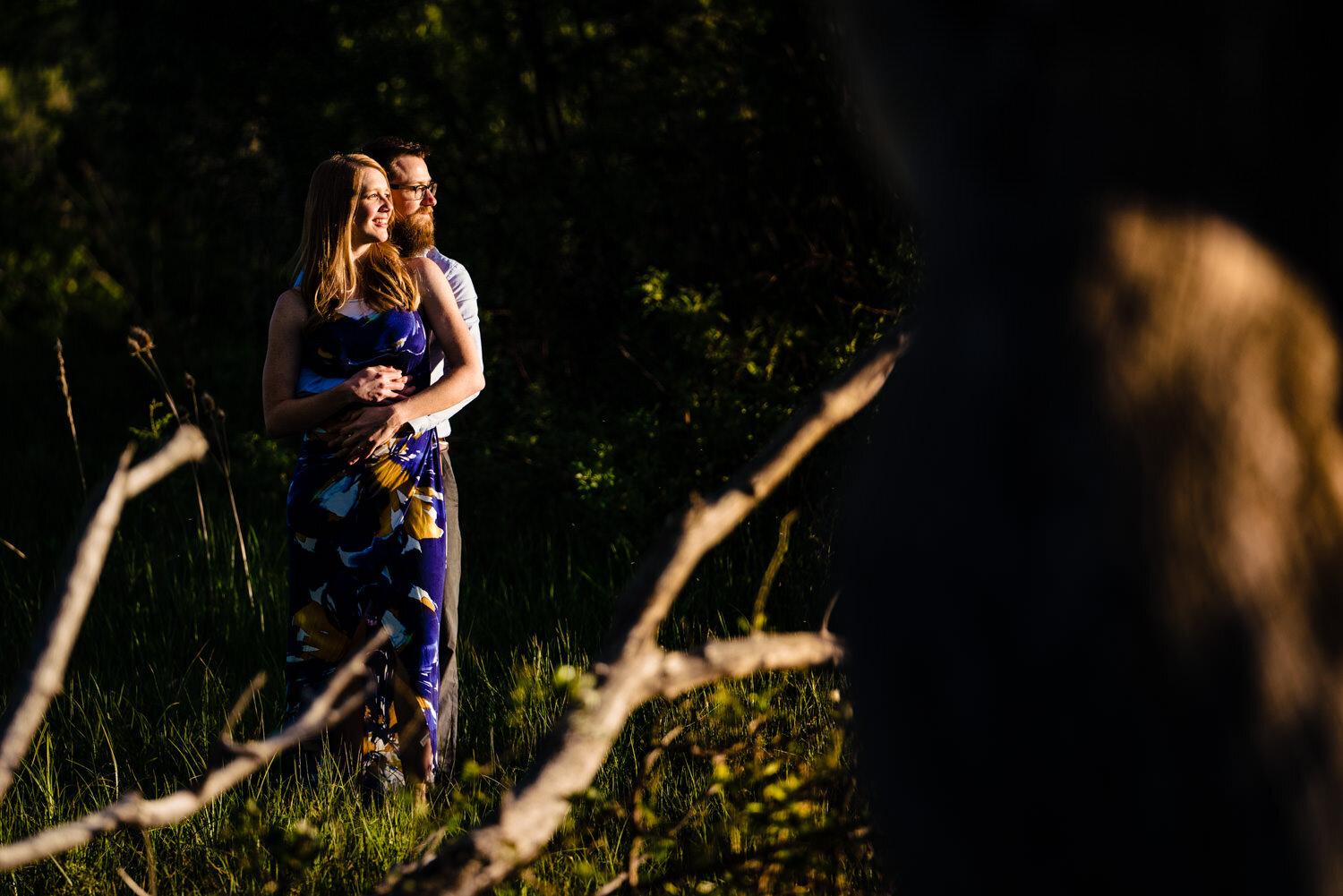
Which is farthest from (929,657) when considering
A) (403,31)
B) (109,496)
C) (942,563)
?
(403,31)

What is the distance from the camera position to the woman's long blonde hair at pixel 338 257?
300 cm

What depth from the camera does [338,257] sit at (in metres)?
3.04

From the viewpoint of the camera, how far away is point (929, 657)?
117cm

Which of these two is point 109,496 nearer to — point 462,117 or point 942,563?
point 942,563

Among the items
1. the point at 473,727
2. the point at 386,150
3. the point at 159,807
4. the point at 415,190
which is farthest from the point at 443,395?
the point at 159,807

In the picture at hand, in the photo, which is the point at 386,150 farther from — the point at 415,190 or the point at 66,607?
the point at 66,607

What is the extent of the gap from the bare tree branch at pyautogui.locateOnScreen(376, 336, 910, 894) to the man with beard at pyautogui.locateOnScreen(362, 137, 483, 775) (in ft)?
5.78

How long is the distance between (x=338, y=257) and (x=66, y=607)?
1.89m

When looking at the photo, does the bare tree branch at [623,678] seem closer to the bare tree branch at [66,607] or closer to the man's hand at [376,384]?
the bare tree branch at [66,607]

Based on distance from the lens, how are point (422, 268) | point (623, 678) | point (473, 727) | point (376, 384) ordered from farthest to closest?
point (473, 727) < point (422, 268) < point (376, 384) < point (623, 678)

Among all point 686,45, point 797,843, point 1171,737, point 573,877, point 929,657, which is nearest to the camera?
point 1171,737

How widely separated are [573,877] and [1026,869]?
1.55m

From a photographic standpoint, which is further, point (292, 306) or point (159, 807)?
point (292, 306)

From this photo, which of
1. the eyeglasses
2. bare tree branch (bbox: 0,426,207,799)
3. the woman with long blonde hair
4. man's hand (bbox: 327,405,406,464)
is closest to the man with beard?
the eyeglasses
